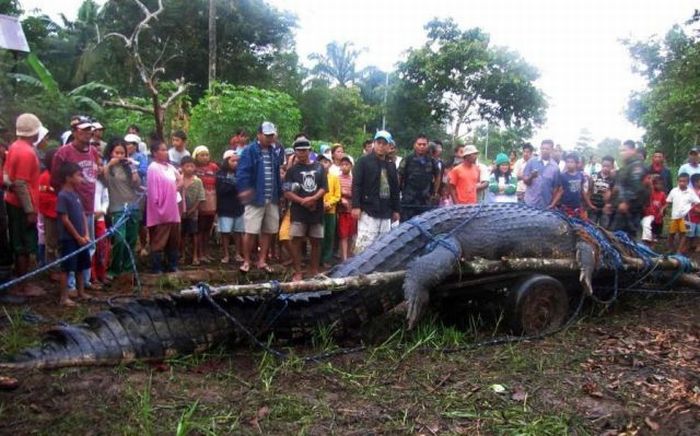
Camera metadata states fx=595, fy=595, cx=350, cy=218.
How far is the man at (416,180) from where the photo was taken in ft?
23.1

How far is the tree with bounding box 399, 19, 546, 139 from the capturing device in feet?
77.9

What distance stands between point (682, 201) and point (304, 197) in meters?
5.84

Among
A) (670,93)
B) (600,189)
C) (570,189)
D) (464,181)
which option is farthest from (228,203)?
(670,93)

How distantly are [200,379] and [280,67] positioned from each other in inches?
906

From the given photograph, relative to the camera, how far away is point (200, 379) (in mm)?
3291

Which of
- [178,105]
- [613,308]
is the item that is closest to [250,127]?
[178,105]

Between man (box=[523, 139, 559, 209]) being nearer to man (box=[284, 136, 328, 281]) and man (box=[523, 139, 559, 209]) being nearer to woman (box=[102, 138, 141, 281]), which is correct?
man (box=[284, 136, 328, 281])

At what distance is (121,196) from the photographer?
6.05 metres

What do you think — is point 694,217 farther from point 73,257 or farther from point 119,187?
point 73,257

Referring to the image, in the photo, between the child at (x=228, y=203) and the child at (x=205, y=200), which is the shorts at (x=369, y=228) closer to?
the child at (x=228, y=203)

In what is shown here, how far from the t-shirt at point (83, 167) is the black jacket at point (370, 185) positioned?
261 cm

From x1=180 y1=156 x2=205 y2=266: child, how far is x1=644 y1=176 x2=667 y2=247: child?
638 cm

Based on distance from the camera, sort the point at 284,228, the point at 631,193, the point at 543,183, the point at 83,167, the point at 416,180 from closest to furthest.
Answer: the point at 83,167, the point at 631,193, the point at 416,180, the point at 284,228, the point at 543,183

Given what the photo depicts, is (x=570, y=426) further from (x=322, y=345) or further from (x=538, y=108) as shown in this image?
(x=538, y=108)
